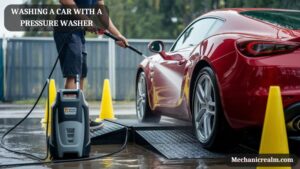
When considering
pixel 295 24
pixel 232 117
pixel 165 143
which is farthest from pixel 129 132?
pixel 295 24

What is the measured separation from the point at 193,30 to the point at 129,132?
4.33ft

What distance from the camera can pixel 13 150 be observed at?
5.31 meters

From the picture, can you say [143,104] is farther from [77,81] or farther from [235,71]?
[235,71]

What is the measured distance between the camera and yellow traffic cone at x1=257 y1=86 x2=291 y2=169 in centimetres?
368

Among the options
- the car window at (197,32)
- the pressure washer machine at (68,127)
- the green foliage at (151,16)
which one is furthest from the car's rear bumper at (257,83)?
the green foliage at (151,16)

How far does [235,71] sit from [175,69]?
147cm

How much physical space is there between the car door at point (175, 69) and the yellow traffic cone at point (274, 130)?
1748 millimetres

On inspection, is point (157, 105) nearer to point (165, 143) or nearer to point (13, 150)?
point (165, 143)

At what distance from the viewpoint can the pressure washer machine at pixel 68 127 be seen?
4.65 m

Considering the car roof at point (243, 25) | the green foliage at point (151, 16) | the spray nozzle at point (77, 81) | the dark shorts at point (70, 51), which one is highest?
the green foliage at point (151, 16)

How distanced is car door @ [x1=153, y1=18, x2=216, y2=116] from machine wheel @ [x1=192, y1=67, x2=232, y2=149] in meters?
0.49

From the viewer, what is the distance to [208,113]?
487cm

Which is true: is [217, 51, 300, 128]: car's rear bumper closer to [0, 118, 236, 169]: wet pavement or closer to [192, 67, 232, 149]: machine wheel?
[192, 67, 232, 149]: machine wheel

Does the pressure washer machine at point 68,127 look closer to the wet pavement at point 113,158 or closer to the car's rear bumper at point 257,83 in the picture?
the wet pavement at point 113,158
